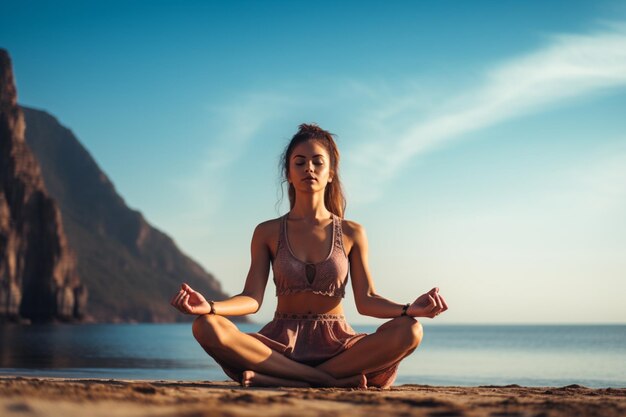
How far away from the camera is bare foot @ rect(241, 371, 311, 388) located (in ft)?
17.6

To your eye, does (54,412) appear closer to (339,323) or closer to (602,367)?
(339,323)

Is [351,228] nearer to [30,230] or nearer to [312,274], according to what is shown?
[312,274]

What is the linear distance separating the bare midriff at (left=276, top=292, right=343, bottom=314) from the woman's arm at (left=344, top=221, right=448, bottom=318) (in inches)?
8.9

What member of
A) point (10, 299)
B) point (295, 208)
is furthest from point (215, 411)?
point (10, 299)

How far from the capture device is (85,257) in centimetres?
14762

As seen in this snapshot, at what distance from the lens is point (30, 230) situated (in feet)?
354

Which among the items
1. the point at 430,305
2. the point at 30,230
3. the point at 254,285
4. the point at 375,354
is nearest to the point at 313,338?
the point at 375,354

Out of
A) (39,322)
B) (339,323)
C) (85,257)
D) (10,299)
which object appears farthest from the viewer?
(85,257)

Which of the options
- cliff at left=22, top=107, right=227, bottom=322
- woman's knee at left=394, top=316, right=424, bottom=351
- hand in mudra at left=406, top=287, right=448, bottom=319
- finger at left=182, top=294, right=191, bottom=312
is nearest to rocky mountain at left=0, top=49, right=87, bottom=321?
cliff at left=22, top=107, right=227, bottom=322

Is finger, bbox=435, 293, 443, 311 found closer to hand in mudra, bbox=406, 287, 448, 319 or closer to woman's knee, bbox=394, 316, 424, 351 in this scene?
hand in mudra, bbox=406, 287, 448, 319

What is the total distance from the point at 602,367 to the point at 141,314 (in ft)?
468

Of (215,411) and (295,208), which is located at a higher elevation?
(295,208)

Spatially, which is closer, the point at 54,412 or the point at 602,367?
the point at 54,412

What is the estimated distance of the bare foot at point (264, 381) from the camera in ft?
17.6
